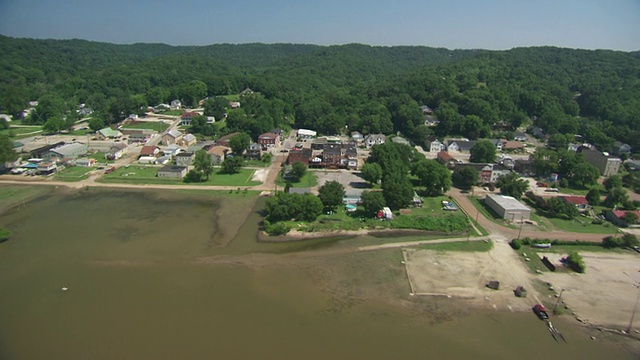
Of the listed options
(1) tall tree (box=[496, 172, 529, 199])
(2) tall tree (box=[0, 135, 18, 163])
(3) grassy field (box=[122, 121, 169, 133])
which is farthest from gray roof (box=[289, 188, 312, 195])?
(3) grassy field (box=[122, 121, 169, 133])

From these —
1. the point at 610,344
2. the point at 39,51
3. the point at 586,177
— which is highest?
the point at 39,51

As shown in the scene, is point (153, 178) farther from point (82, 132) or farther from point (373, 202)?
point (82, 132)

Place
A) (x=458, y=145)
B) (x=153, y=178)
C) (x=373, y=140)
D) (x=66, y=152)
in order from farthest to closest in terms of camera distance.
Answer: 1. (x=373, y=140)
2. (x=458, y=145)
3. (x=66, y=152)
4. (x=153, y=178)

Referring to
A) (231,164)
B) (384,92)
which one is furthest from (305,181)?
(384,92)

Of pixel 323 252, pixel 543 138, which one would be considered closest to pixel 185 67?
pixel 543 138

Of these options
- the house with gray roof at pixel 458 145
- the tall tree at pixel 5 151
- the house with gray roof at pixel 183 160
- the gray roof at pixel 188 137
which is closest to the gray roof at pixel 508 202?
the house with gray roof at pixel 458 145

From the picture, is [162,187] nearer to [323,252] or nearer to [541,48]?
[323,252]
